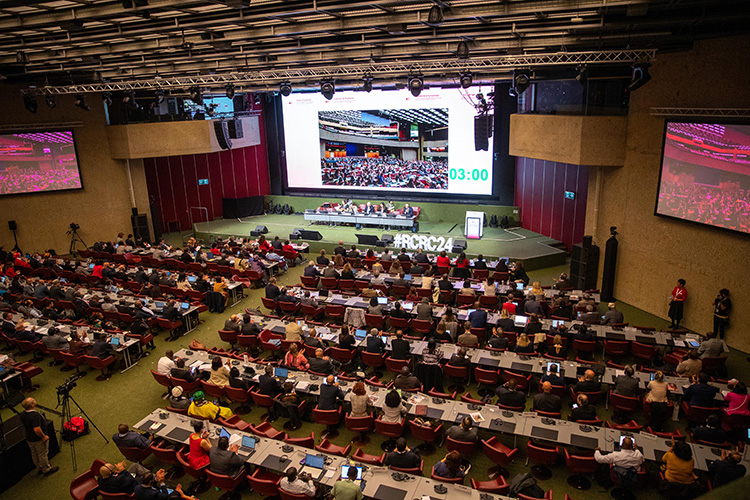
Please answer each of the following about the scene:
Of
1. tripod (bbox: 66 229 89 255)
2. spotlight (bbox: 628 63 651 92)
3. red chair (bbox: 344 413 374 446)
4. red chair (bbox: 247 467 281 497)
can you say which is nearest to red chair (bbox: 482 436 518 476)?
red chair (bbox: 344 413 374 446)

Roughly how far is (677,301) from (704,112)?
485 cm

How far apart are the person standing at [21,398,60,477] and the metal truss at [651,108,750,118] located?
15422 millimetres

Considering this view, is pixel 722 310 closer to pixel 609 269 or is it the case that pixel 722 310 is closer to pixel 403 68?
pixel 609 269

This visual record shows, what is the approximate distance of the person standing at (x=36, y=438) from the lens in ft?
28.8

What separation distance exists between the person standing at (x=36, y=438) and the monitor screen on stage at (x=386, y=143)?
19449 millimetres

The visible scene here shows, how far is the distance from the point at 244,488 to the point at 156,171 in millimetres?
21077

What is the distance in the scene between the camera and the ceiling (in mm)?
9242

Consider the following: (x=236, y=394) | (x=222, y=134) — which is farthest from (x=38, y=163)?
(x=236, y=394)

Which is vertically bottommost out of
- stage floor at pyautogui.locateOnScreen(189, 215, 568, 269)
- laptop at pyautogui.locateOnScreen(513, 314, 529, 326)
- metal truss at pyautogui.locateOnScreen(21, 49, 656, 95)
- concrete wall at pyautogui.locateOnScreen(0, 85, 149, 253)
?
laptop at pyautogui.locateOnScreen(513, 314, 529, 326)

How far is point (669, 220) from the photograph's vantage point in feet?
45.9

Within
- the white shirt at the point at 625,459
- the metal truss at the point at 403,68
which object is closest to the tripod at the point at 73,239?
the metal truss at the point at 403,68

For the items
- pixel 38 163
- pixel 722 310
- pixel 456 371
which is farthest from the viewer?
pixel 38 163

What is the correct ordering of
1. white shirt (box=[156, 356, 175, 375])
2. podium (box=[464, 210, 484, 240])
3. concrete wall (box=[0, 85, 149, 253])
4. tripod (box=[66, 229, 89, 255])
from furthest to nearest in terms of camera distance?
1. tripod (box=[66, 229, 89, 255])
2. podium (box=[464, 210, 484, 240])
3. concrete wall (box=[0, 85, 149, 253])
4. white shirt (box=[156, 356, 175, 375])

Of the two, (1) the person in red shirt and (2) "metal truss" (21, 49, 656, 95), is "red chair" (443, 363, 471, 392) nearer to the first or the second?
(1) the person in red shirt
